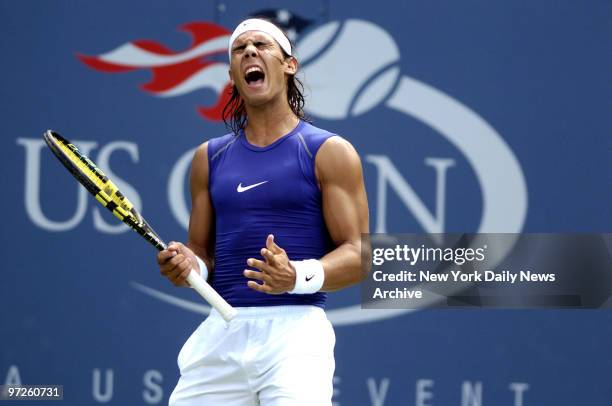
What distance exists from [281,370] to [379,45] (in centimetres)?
262

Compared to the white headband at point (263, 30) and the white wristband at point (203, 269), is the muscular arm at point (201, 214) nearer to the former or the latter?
the white wristband at point (203, 269)

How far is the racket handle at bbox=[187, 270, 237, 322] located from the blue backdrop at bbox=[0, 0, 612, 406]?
2.11m

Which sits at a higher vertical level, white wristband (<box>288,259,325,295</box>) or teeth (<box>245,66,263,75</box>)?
teeth (<box>245,66,263,75</box>)

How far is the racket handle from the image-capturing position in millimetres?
3668

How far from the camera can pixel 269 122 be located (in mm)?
3943

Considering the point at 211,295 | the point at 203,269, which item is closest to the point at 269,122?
the point at 203,269

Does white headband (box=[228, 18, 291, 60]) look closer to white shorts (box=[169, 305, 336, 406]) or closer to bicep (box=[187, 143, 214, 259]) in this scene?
bicep (box=[187, 143, 214, 259])

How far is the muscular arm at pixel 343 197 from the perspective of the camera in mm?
3758

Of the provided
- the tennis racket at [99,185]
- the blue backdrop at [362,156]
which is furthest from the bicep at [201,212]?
the blue backdrop at [362,156]

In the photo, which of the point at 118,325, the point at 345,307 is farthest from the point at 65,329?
the point at 345,307

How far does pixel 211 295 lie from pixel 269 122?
0.65 metres

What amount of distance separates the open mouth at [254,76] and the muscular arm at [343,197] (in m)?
0.32

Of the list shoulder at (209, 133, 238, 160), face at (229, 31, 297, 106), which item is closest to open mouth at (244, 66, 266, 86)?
face at (229, 31, 297, 106)

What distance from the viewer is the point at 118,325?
227 inches
